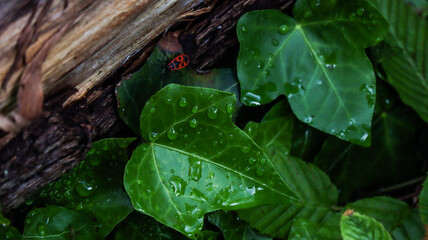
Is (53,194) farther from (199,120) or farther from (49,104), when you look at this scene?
(199,120)

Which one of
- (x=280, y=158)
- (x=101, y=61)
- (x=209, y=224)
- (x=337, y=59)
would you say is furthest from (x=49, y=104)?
(x=337, y=59)

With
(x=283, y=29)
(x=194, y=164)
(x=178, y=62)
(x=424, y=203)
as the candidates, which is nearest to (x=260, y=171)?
(x=194, y=164)

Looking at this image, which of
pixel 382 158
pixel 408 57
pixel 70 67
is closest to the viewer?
pixel 70 67

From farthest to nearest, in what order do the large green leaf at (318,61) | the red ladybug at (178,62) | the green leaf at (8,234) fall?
the large green leaf at (318,61) → the red ladybug at (178,62) → the green leaf at (8,234)

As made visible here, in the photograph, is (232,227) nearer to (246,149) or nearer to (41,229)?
(246,149)

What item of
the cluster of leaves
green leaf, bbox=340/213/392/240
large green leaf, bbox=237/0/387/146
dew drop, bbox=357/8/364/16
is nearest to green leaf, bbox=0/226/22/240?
the cluster of leaves

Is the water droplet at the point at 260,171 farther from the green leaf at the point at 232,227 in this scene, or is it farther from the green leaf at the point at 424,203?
the green leaf at the point at 424,203

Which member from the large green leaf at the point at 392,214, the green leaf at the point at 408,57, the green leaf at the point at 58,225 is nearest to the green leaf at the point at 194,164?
the green leaf at the point at 58,225
